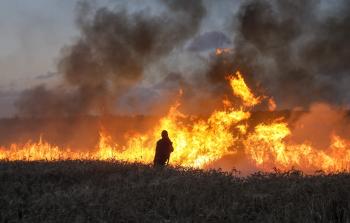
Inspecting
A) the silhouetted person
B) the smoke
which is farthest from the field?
the smoke

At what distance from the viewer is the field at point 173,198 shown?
9844 mm

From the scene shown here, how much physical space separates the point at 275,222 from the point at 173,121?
63.9 feet

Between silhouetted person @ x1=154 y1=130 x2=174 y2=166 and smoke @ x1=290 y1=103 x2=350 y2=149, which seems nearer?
silhouetted person @ x1=154 y1=130 x2=174 y2=166

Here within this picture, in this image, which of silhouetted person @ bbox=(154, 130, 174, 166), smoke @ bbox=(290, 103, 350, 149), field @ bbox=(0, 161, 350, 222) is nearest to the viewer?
field @ bbox=(0, 161, 350, 222)

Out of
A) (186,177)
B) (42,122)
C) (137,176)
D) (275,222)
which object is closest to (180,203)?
(275,222)

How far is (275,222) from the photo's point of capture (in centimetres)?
909

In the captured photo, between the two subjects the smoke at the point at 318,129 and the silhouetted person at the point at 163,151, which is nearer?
the silhouetted person at the point at 163,151

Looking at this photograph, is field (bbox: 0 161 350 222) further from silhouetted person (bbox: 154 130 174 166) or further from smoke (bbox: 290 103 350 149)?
smoke (bbox: 290 103 350 149)

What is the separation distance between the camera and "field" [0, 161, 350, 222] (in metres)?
9.84

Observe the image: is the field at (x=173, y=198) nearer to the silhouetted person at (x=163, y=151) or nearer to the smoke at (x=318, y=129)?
the silhouetted person at (x=163, y=151)

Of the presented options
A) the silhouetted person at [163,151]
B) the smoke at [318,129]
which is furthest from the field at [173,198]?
the smoke at [318,129]

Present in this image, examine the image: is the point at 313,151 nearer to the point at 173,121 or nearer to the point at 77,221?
the point at 173,121

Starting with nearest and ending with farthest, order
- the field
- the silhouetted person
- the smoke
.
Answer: the field, the silhouetted person, the smoke

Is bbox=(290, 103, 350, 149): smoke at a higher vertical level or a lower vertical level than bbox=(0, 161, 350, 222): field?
higher
